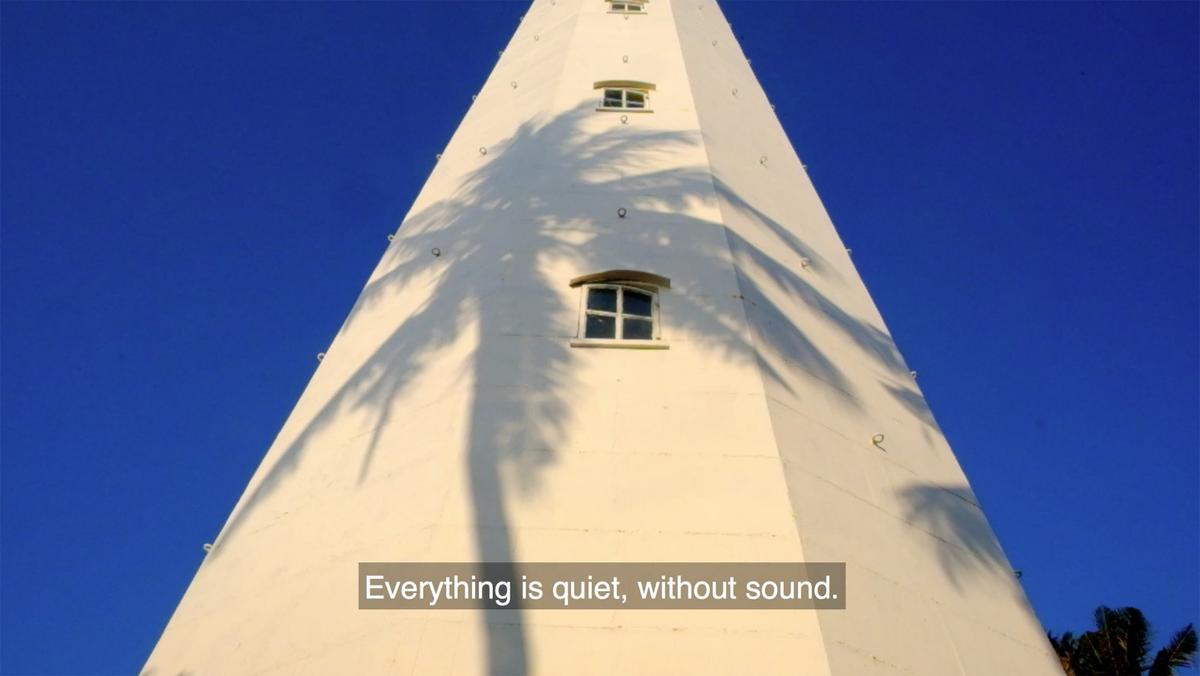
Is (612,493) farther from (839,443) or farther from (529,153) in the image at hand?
(529,153)

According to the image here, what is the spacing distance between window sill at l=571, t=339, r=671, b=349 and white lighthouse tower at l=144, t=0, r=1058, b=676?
0.06 feet

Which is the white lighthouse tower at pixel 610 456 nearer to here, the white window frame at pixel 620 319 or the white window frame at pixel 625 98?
the white window frame at pixel 620 319

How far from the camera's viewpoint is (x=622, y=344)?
311 inches

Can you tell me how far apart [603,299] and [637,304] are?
13.2 inches

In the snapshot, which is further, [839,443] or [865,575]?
[839,443]

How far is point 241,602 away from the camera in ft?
23.0

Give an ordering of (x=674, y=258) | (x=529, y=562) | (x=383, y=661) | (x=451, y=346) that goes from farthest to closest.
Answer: (x=674, y=258)
(x=451, y=346)
(x=529, y=562)
(x=383, y=661)

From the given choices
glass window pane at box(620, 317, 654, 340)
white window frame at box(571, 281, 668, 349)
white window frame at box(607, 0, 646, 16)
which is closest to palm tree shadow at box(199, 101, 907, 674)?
white window frame at box(571, 281, 668, 349)

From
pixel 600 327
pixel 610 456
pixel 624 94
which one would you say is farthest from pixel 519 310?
pixel 624 94

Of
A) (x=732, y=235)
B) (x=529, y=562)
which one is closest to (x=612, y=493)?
(x=529, y=562)

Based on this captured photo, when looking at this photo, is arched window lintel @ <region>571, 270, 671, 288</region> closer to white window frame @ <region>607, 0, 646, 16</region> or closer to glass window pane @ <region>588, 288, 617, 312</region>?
glass window pane @ <region>588, 288, 617, 312</region>

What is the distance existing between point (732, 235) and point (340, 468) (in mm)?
4694

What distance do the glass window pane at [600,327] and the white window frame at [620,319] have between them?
0.02 m

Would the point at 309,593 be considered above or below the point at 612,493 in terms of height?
below
